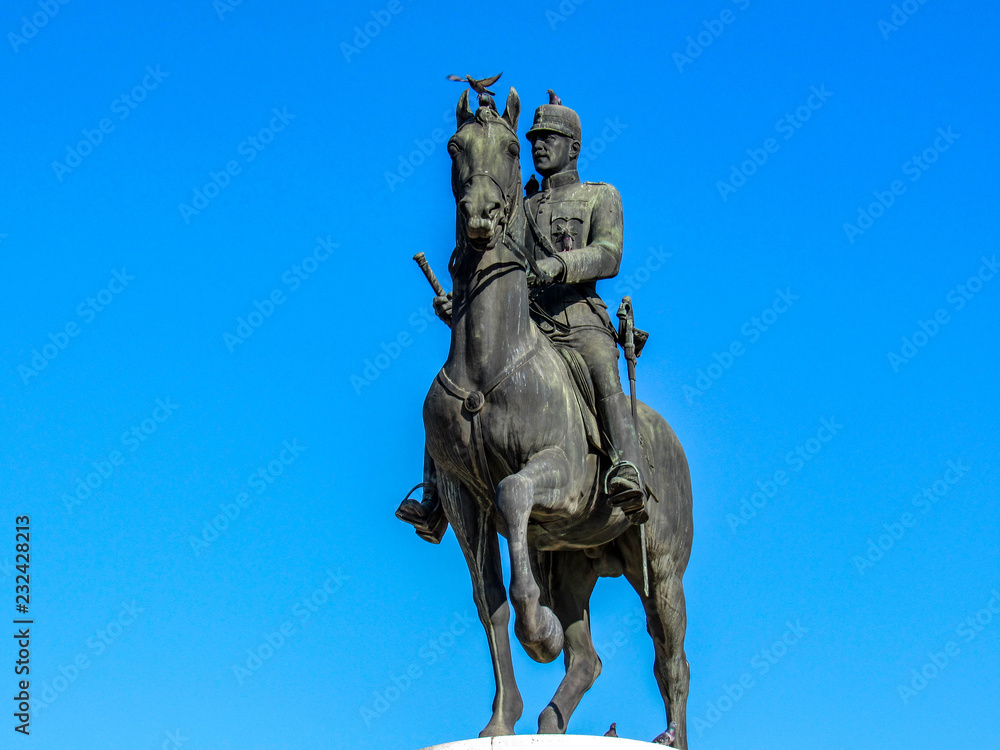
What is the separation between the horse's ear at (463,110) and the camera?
1376cm

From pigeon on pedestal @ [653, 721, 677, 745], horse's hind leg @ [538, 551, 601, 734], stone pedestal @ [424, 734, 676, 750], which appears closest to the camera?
stone pedestal @ [424, 734, 676, 750]

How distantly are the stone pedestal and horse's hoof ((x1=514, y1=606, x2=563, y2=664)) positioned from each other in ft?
2.64

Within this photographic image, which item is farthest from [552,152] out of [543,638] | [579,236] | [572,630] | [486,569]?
[543,638]

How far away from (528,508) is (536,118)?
4369 mm

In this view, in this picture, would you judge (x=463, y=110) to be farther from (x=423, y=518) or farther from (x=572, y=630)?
(x=572, y=630)

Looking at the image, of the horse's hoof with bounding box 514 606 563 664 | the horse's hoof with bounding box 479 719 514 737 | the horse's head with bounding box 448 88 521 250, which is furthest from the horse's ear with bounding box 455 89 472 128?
the horse's hoof with bounding box 479 719 514 737

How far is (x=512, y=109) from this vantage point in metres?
13.9

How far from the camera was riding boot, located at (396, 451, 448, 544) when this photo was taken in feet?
47.5

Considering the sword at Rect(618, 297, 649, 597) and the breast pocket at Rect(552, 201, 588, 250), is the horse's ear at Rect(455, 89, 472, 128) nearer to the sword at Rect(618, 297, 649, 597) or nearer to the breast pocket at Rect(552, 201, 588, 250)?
the breast pocket at Rect(552, 201, 588, 250)

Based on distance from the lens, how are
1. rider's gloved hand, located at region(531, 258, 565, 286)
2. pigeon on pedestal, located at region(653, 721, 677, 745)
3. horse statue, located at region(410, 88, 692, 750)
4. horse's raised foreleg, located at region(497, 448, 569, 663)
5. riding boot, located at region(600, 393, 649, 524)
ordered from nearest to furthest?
horse's raised foreleg, located at region(497, 448, 569, 663) < horse statue, located at region(410, 88, 692, 750) < riding boot, located at region(600, 393, 649, 524) < rider's gloved hand, located at region(531, 258, 565, 286) < pigeon on pedestal, located at region(653, 721, 677, 745)

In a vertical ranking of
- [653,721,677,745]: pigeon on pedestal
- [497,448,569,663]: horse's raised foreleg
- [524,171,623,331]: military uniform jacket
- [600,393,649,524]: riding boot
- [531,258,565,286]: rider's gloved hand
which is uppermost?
[524,171,623,331]: military uniform jacket

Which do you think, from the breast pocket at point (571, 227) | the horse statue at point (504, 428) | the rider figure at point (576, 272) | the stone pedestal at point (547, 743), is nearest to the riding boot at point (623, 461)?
the rider figure at point (576, 272)

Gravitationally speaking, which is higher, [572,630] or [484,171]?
[484,171]

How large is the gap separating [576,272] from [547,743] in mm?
4477
